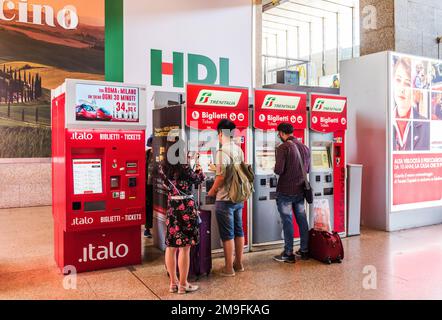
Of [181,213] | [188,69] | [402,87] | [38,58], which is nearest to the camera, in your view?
[181,213]

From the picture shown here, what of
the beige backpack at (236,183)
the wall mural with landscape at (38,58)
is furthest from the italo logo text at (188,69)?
the beige backpack at (236,183)

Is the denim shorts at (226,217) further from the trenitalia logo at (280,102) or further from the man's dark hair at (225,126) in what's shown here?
the trenitalia logo at (280,102)

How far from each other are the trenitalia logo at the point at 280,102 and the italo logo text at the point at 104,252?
7.58ft

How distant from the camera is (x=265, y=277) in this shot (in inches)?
157

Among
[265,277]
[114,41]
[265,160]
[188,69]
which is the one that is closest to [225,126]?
[265,160]

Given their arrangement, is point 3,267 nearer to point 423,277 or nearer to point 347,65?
point 423,277

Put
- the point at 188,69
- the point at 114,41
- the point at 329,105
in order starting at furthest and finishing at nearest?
the point at 188,69, the point at 114,41, the point at 329,105

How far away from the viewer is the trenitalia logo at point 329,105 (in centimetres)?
542

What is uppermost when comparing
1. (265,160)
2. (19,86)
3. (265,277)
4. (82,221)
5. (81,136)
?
(19,86)

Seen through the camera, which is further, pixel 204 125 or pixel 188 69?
pixel 188 69

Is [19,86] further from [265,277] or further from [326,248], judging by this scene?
[326,248]

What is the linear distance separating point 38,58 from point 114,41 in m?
1.58

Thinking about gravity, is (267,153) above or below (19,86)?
below

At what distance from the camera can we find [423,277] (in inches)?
156
